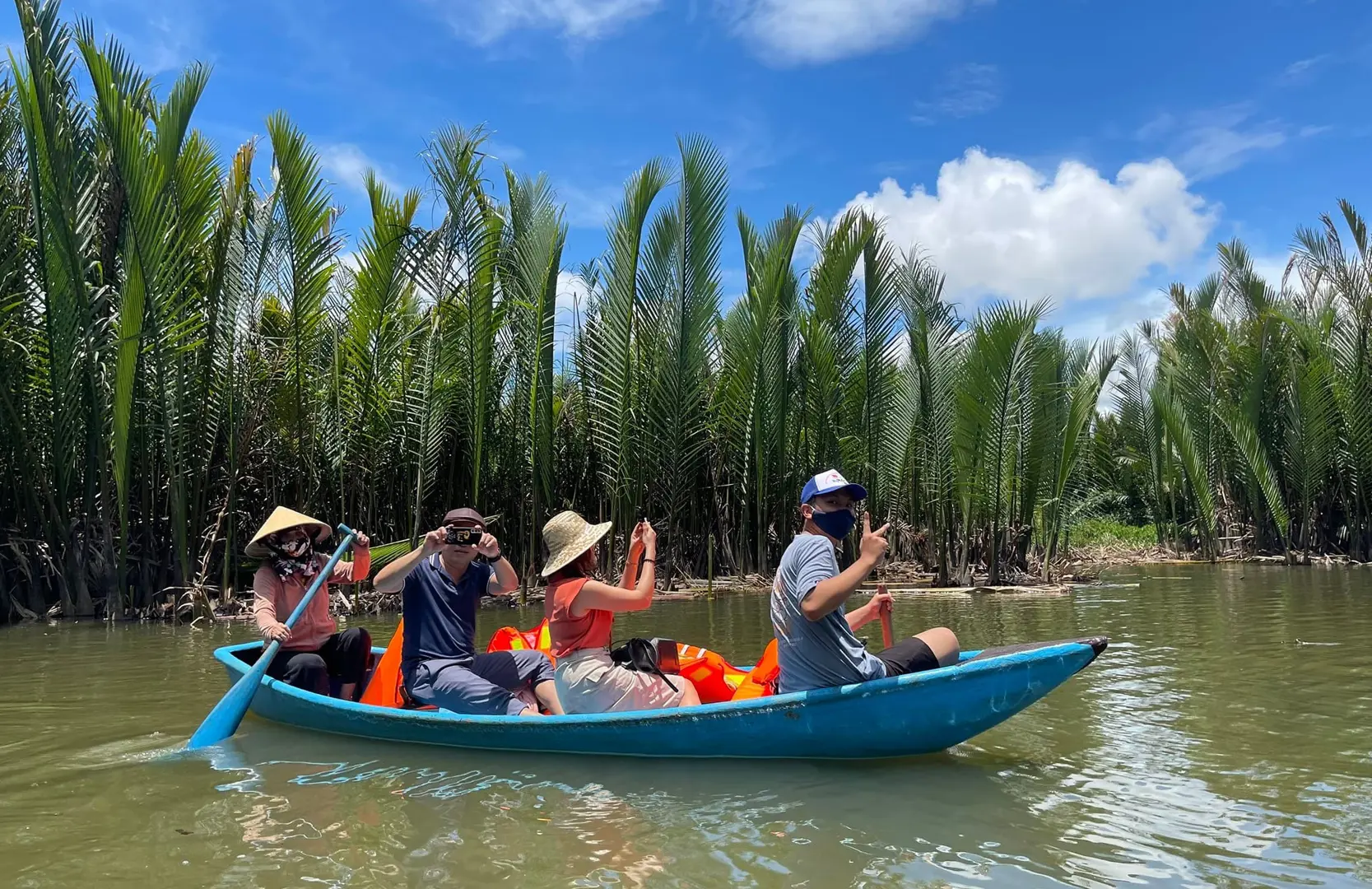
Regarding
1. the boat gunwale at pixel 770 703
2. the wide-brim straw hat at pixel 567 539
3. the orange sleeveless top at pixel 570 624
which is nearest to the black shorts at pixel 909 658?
the boat gunwale at pixel 770 703

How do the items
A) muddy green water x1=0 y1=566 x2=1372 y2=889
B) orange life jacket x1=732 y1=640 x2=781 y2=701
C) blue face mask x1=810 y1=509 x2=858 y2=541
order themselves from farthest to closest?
orange life jacket x1=732 y1=640 x2=781 y2=701 < blue face mask x1=810 y1=509 x2=858 y2=541 < muddy green water x1=0 y1=566 x2=1372 y2=889

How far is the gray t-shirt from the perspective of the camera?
4.02 m

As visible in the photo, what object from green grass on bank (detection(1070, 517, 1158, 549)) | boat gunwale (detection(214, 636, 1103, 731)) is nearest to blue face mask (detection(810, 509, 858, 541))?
boat gunwale (detection(214, 636, 1103, 731))

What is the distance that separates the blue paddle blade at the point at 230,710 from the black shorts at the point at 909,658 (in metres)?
3.22

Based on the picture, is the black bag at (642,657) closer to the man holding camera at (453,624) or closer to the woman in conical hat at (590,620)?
the woman in conical hat at (590,620)

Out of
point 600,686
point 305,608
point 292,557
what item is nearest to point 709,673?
point 600,686

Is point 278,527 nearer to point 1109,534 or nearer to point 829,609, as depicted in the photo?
point 829,609

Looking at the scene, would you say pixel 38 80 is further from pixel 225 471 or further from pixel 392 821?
pixel 392 821

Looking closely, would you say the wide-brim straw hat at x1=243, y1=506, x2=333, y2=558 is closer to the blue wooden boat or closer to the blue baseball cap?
the blue wooden boat

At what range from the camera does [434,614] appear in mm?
5102

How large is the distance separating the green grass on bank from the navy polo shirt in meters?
16.9

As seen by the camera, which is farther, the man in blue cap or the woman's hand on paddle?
the man in blue cap

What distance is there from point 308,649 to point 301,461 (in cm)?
624

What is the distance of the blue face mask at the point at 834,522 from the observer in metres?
3.94
